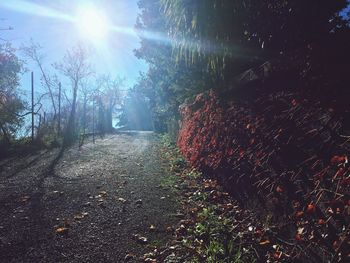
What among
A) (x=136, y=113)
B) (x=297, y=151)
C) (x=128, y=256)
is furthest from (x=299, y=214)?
(x=136, y=113)

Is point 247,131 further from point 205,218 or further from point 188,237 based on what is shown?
point 188,237

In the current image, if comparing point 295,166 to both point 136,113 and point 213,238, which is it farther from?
point 136,113

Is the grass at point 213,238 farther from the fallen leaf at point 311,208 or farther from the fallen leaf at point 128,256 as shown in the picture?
the fallen leaf at point 311,208

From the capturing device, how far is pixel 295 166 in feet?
11.9

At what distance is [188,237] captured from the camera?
163 inches

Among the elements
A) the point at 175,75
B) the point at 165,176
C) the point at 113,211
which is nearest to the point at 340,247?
the point at 113,211

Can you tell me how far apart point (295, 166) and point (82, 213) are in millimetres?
3466

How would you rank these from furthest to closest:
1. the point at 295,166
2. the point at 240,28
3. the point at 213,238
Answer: the point at 240,28 < the point at 213,238 < the point at 295,166

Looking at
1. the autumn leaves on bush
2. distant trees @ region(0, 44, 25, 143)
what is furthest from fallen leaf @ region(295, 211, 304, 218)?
distant trees @ region(0, 44, 25, 143)

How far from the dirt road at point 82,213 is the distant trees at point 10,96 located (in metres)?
10.8

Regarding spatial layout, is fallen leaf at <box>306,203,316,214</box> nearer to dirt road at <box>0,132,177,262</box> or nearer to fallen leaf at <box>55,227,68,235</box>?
dirt road at <box>0,132,177,262</box>

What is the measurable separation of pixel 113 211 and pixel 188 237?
167 cm

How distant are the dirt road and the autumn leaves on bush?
1.50 meters

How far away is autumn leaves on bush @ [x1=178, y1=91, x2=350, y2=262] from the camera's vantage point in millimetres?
2793
